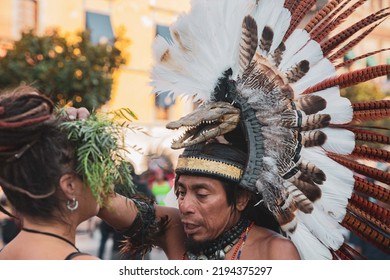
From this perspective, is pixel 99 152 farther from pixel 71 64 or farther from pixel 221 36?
pixel 71 64

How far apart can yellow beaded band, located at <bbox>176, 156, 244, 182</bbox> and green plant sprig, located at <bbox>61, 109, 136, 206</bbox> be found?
451mm

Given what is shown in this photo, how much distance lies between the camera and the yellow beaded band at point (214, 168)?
2.55 m

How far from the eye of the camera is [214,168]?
2551 millimetres

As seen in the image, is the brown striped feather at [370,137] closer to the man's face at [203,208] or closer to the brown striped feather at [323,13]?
the brown striped feather at [323,13]

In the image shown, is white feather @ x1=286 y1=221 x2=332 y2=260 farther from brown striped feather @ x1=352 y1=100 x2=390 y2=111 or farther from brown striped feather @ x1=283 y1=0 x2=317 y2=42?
brown striped feather @ x1=283 y1=0 x2=317 y2=42

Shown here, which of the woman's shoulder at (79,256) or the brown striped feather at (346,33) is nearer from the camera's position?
the woman's shoulder at (79,256)

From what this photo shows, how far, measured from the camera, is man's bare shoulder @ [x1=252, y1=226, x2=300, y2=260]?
252cm

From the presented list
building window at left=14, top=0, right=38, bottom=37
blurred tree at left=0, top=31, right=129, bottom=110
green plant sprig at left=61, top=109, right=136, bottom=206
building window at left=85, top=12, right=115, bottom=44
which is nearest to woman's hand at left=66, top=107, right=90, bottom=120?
green plant sprig at left=61, top=109, right=136, bottom=206

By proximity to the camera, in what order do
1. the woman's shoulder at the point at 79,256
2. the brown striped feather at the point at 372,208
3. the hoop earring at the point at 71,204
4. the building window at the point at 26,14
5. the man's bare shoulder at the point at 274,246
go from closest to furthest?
the woman's shoulder at the point at 79,256 < the hoop earring at the point at 71,204 < the man's bare shoulder at the point at 274,246 < the brown striped feather at the point at 372,208 < the building window at the point at 26,14

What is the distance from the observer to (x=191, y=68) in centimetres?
272

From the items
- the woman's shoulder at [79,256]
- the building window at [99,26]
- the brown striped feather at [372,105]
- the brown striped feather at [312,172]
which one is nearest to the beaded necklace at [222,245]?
the brown striped feather at [312,172]

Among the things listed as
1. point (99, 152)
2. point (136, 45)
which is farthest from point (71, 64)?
point (99, 152)

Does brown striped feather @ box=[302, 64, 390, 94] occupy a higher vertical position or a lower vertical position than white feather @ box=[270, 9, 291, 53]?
lower

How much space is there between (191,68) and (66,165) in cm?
92
